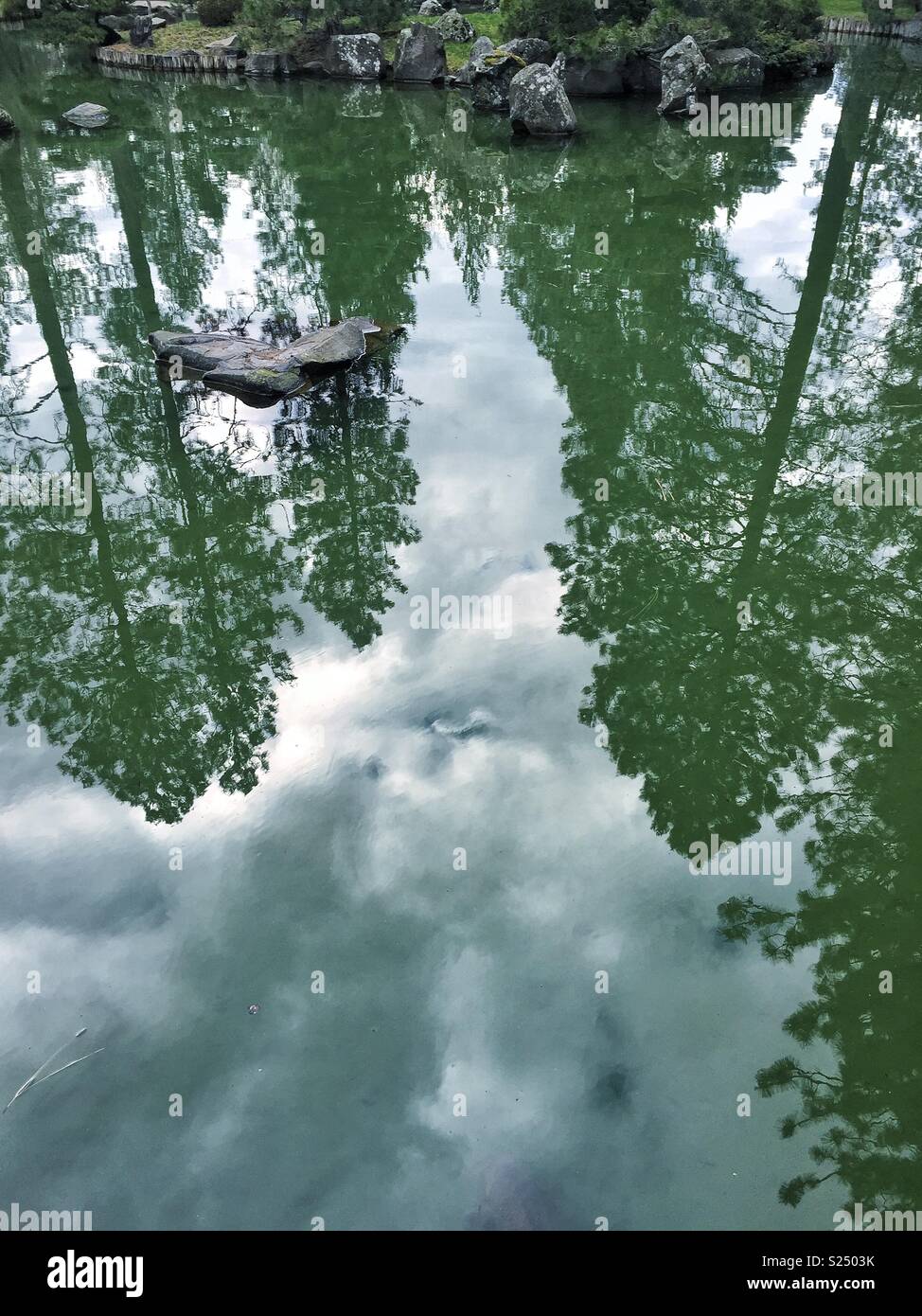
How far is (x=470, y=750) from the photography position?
19.7 ft

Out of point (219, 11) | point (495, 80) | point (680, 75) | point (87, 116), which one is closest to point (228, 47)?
point (219, 11)

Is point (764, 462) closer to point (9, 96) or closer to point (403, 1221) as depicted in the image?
point (403, 1221)

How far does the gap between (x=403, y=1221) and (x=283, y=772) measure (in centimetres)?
273

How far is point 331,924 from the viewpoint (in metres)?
4.92

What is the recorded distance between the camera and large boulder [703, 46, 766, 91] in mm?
21344

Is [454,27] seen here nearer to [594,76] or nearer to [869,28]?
[594,76]

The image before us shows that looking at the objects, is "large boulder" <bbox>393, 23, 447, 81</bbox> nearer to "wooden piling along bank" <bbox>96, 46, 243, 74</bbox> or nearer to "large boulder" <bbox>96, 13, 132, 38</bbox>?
"wooden piling along bank" <bbox>96, 46, 243, 74</bbox>

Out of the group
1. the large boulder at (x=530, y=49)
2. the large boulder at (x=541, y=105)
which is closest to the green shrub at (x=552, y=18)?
the large boulder at (x=530, y=49)

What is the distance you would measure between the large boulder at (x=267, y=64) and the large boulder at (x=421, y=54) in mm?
3359

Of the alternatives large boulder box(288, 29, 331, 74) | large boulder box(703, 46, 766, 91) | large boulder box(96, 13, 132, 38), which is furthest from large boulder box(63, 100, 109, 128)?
large boulder box(703, 46, 766, 91)

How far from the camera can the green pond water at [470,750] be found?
4.11m

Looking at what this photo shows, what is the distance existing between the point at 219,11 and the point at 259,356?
2396 cm

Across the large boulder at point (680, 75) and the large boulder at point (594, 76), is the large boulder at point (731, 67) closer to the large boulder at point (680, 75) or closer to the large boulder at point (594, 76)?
the large boulder at point (680, 75)

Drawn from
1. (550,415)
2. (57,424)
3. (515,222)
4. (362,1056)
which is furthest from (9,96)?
(362,1056)
